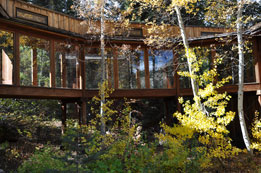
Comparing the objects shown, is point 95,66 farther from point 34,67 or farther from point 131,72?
point 34,67

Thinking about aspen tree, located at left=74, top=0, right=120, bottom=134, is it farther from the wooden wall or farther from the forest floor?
the forest floor

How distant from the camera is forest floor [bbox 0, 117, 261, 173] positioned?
7797 millimetres

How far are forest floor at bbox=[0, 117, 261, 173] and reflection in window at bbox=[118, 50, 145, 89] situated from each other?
4077mm

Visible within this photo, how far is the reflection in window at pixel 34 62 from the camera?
9.62m

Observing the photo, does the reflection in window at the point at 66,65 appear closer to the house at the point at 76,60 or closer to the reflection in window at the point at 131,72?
the house at the point at 76,60


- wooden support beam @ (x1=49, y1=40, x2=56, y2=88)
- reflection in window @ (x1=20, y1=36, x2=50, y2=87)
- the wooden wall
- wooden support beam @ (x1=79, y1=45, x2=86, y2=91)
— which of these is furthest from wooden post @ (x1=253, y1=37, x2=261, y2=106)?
reflection in window @ (x1=20, y1=36, x2=50, y2=87)

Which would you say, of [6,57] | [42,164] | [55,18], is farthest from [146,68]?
[42,164]

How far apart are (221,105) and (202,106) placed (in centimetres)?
99

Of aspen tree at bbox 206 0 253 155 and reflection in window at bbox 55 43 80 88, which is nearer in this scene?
aspen tree at bbox 206 0 253 155

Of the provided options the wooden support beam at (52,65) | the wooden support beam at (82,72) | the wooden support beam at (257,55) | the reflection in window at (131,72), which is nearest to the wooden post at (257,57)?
the wooden support beam at (257,55)

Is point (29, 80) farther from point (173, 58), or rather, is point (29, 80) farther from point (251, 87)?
point (251, 87)

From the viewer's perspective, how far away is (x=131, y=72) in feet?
41.3

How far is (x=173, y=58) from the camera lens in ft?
42.9

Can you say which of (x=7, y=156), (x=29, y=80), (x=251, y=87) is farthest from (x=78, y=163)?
(x=251, y=87)
